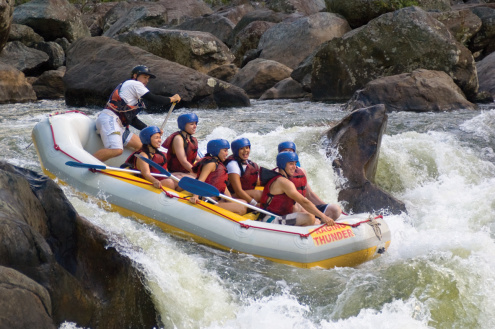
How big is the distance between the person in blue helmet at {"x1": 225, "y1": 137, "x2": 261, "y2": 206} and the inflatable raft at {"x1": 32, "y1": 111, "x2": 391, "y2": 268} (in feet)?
1.15

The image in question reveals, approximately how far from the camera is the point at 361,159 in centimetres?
854

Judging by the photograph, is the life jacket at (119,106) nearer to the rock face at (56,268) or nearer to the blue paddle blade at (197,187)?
the blue paddle blade at (197,187)

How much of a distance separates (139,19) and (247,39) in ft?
15.7

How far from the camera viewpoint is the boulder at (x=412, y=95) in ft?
41.7

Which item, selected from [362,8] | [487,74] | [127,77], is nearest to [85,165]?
[127,77]

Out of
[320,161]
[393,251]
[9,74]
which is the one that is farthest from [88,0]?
[393,251]

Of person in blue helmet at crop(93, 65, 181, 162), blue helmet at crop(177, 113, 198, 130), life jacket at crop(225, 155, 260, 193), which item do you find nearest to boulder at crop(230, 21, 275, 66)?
person in blue helmet at crop(93, 65, 181, 162)

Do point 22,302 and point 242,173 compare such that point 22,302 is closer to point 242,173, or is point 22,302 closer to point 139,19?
point 242,173

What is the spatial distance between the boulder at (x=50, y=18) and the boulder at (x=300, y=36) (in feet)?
23.1

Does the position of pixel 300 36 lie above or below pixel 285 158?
below

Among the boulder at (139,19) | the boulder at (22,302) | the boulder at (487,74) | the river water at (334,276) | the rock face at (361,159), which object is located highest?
the boulder at (22,302)

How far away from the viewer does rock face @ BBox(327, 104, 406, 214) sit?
8164 millimetres

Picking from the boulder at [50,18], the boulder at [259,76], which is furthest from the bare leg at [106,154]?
the boulder at [50,18]

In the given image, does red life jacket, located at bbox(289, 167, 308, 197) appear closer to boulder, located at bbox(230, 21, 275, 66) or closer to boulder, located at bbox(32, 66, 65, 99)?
boulder, located at bbox(32, 66, 65, 99)
